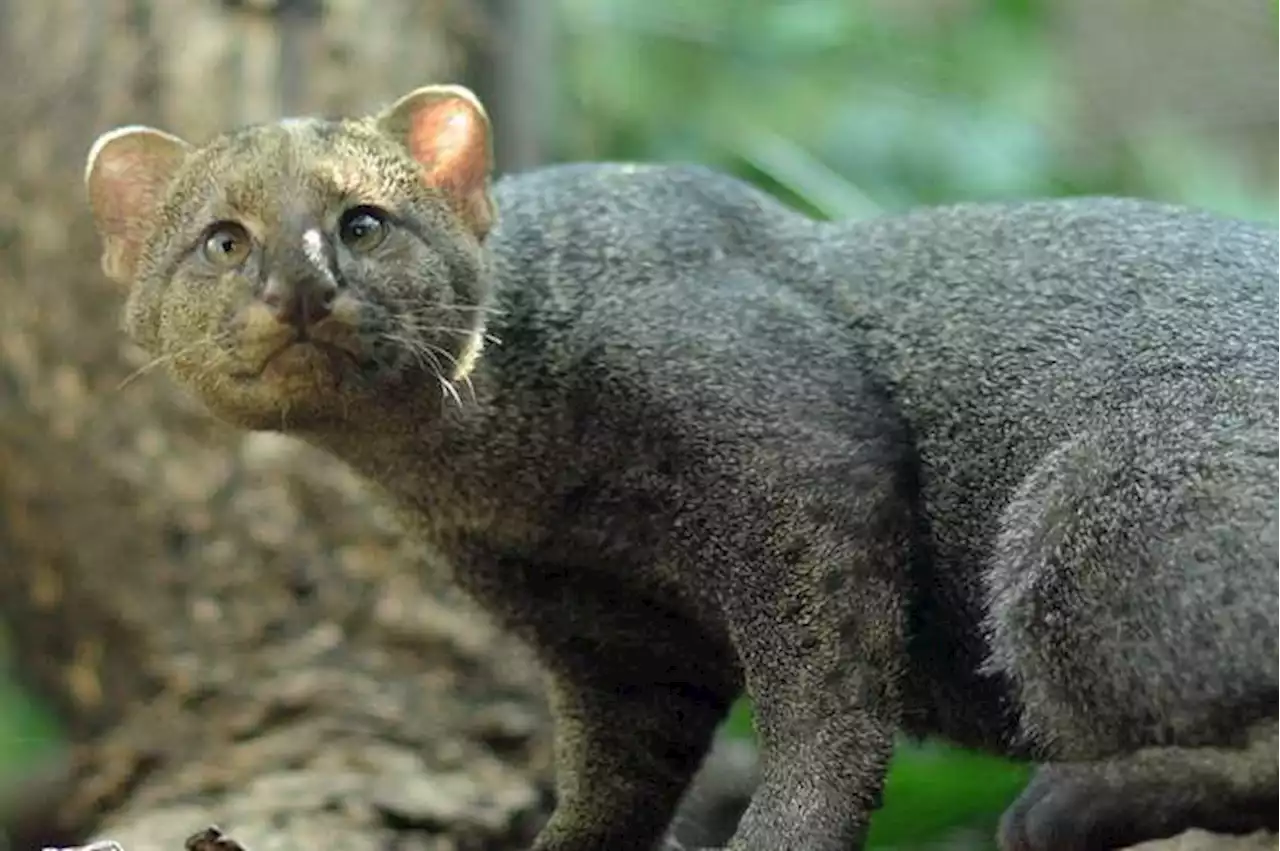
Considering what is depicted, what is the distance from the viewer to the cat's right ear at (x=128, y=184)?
3375mm

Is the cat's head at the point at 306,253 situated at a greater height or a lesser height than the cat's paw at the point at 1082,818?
greater

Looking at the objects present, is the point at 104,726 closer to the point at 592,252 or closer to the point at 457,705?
the point at 457,705

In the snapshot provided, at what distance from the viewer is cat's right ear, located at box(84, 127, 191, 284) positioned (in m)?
3.38

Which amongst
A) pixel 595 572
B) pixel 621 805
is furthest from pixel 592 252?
pixel 621 805

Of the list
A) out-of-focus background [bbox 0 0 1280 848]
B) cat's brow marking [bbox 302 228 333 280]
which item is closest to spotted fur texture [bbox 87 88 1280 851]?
cat's brow marking [bbox 302 228 333 280]

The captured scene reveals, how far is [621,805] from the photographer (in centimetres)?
356

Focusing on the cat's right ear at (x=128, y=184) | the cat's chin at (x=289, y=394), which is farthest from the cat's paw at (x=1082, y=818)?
the cat's right ear at (x=128, y=184)

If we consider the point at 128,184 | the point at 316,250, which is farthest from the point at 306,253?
the point at 128,184

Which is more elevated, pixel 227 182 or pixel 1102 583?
pixel 227 182

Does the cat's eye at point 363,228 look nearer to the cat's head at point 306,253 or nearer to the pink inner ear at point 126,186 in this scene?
the cat's head at point 306,253

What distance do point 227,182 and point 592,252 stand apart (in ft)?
2.19

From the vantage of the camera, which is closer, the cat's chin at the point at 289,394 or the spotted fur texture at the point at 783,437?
the spotted fur texture at the point at 783,437

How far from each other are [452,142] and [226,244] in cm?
47

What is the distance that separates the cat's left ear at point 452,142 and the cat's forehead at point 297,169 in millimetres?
69
